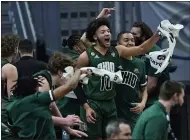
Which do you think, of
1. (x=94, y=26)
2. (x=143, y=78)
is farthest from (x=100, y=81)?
(x=143, y=78)

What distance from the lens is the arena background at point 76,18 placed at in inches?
437

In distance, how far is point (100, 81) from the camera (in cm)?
742

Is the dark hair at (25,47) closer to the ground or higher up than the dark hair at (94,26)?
closer to the ground

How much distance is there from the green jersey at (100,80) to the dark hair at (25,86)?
70 centimetres

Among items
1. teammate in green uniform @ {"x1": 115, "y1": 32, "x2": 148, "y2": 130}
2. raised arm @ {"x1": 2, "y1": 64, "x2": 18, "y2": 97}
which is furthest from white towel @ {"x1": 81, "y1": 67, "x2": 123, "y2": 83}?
raised arm @ {"x1": 2, "y1": 64, "x2": 18, "y2": 97}

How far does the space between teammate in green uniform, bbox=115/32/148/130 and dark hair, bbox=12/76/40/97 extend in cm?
111

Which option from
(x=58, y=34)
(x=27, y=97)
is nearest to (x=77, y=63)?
(x=27, y=97)

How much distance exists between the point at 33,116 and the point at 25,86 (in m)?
0.30

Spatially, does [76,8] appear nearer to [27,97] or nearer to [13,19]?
[13,19]

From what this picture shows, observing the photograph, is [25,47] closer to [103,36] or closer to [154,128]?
[103,36]

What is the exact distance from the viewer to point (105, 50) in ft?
24.8

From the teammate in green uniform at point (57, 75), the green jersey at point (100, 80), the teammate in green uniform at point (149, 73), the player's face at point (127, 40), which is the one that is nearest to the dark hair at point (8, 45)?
the teammate in green uniform at point (57, 75)

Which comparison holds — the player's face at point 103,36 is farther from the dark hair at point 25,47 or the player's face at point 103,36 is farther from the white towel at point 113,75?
the dark hair at point 25,47

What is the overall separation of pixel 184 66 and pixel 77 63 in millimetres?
4254
